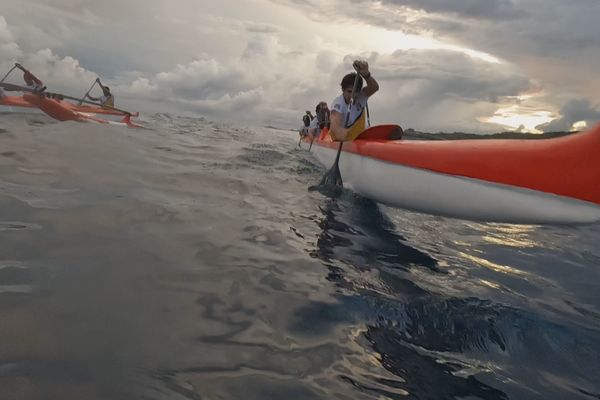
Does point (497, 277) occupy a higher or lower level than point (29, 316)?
higher

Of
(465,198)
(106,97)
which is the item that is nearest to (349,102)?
(465,198)

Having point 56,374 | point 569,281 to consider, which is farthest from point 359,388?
point 569,281

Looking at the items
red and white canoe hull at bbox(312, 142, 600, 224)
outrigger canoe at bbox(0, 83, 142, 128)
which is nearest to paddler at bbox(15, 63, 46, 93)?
outrigger canoe at bbox(0, 83, 142, 128)

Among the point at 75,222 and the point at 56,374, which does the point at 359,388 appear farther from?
the point at 75,222

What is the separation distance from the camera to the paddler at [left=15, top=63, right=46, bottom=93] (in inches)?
591

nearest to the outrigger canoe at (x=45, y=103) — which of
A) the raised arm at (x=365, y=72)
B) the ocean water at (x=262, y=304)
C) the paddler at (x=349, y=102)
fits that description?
the ocean water at (x=262, y=304)

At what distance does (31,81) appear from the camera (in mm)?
15367

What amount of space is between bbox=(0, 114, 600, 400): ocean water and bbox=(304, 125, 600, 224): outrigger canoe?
699 millimetres

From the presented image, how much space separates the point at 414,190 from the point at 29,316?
13.3 ft

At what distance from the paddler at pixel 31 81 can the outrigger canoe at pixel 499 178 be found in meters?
15.0

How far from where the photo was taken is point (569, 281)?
4.41 m

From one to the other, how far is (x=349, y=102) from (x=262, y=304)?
5934 millimetres

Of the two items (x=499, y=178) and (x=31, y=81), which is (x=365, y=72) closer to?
(x=499, y=178)

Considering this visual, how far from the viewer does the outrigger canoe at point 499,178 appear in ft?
11.8
